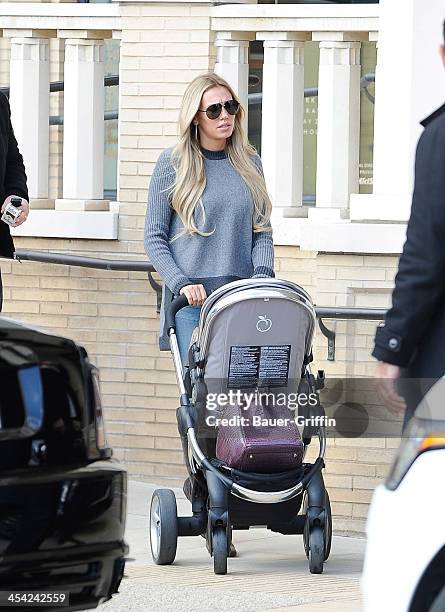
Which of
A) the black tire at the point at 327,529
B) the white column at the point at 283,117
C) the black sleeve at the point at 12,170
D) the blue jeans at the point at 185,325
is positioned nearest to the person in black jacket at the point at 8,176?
the black sleeve at the point at 12,170

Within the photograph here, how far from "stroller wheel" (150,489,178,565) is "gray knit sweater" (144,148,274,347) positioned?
33.2 inches

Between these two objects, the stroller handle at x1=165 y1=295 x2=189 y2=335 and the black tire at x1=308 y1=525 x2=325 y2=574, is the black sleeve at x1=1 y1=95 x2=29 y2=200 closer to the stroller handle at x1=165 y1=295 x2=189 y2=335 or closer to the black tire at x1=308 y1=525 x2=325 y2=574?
the stroller handle at x1=165 y1=295 x2=189 y2=335

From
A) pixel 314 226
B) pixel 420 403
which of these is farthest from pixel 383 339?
pixel 314 226

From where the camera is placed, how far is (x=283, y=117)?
8.42m

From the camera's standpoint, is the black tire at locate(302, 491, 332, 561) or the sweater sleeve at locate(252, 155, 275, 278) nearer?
the black tire at locate(302, 491, 332, 561)

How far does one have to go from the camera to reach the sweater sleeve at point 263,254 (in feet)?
23.1

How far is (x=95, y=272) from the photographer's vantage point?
9.04 meters

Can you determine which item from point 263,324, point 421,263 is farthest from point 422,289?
point 263,324

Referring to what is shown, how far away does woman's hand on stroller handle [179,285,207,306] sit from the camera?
6.78 m

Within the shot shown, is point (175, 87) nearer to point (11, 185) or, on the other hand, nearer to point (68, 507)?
point (11, 185)

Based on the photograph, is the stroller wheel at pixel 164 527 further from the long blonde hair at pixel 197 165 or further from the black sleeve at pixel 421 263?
the black sleeve at pixel 421 263

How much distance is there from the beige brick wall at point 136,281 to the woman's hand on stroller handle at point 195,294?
158cm

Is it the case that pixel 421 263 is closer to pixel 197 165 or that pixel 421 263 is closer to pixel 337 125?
pixel 197 165

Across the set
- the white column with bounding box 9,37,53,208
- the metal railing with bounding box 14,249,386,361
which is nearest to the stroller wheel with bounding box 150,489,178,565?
the metal railing with bounding box 14,249,386,361
